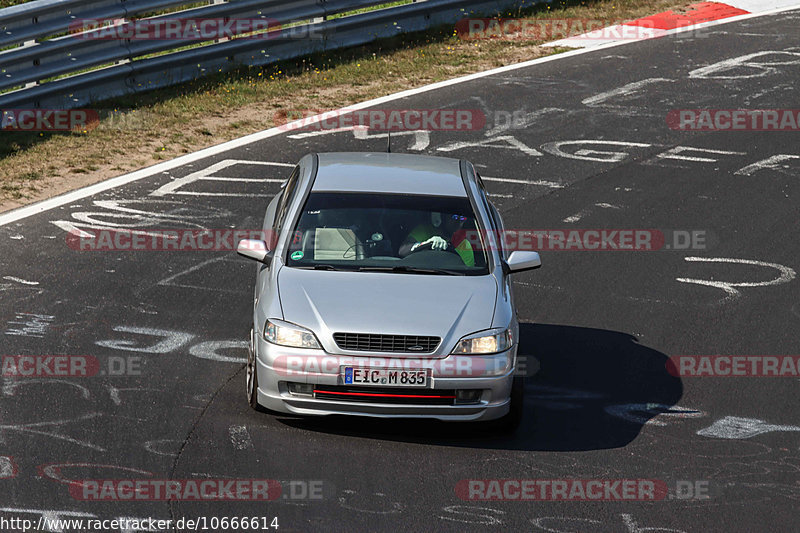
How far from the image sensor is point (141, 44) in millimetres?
15477

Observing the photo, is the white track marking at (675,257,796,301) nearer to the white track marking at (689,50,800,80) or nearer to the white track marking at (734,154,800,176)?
the white track marking at (734,154,800,176)

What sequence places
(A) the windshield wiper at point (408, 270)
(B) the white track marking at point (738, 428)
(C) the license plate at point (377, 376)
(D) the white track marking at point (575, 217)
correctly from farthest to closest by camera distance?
(D) the white track marking at point (575, 217), (A) the windshield wiper at point (408, 270), (B) the white track marking at point (738, 428), (C) the license plate at point (377, 376)

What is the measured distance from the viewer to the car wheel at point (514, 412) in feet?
25.2

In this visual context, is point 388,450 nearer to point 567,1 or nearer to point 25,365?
point 25,365

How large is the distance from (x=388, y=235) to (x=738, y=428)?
288 centimetres

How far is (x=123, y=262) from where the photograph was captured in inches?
423

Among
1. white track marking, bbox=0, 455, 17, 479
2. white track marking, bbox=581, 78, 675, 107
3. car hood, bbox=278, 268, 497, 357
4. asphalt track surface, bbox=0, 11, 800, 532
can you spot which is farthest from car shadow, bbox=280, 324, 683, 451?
white track marking, bbox=581, 78, 675, 107

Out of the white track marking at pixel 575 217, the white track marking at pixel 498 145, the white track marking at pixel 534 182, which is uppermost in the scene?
the white track marking at pixel 498 145

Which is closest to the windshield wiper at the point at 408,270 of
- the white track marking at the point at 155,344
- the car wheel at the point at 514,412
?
the car wheel at the point at 514,412

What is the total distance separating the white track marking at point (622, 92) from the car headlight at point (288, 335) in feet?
32.0

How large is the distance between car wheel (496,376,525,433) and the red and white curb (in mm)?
12383

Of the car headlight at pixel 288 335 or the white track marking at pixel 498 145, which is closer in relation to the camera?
the car headlight at pixel 288 335

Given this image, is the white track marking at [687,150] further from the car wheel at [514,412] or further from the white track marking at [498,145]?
the car wheel at [514,412]

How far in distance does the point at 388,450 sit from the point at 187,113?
8.83 metres
